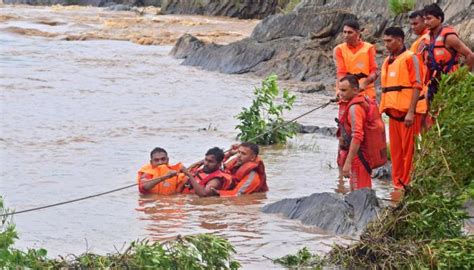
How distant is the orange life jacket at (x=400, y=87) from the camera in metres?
10.2

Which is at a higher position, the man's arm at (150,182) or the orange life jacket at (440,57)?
the orange life jacket at (440,57)

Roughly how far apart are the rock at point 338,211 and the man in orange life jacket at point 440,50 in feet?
5.02

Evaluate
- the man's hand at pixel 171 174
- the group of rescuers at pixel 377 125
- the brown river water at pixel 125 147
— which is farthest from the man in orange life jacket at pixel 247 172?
the man's hand at pixel 171 174

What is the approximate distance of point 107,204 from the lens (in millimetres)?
11055

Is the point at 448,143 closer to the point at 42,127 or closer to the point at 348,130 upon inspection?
the point at 348,130

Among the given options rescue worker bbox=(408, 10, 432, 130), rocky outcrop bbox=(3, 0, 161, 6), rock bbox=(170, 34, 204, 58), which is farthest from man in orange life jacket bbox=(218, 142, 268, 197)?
rocky outcrop bbox=(3, 0, 161, 6)

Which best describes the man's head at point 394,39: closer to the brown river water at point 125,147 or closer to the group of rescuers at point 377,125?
the group of rescuers at point 377,125

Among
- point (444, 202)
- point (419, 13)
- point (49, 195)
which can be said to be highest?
point (419, 13)

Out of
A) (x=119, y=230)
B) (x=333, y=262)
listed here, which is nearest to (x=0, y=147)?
(x=119, y=230)

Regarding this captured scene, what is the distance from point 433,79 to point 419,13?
0.98 metres

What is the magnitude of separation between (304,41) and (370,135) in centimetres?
1590

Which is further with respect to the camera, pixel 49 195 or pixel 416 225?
pixel 49 195

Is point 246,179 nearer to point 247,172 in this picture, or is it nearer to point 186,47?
point 247,172

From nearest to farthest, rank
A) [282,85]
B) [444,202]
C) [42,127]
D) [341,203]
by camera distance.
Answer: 1. [444,202]
2. [341,203]
3. [42,127]
4. [282,85]
